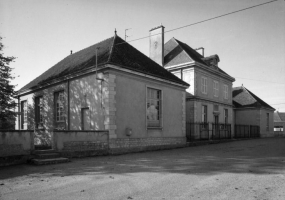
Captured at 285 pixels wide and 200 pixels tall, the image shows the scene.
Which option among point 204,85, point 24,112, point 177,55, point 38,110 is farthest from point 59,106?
point 204,85

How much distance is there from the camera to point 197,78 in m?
21.5

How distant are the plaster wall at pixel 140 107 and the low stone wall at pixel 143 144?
245mm

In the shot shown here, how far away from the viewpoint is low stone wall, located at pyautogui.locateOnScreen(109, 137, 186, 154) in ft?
41.0

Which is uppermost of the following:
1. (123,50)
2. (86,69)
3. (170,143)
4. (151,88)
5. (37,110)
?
(123,50)

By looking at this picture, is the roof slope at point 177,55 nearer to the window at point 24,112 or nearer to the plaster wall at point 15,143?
the window at point 24,112

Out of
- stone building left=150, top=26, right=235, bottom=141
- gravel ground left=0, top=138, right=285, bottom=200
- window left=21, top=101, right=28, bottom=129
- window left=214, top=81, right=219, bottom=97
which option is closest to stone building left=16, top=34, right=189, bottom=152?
window left=21, top=101, right=28, bottom=129

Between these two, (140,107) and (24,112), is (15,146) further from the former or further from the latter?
(24,112)

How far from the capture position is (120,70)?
42.1 ft

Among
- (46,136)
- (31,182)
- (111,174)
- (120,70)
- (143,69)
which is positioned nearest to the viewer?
(31,182)

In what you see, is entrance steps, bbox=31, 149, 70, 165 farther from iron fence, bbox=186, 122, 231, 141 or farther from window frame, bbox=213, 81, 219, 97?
window frame, bbox=213, 81, 219, 97

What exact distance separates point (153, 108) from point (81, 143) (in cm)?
550

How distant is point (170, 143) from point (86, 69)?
24.0ft

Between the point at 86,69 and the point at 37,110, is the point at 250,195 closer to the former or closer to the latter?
the point at 86,69

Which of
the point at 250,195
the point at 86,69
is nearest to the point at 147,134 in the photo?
the point at 86,69
